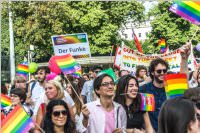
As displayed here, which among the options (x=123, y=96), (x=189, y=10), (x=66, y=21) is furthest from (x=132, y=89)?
(x=66, y=21)

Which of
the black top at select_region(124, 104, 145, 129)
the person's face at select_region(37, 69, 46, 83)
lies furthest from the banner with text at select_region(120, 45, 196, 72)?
the black top at select_region(124, 104, 145, 129)

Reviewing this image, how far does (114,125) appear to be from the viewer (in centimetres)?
547

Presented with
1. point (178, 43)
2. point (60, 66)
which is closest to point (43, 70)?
point (60, 66)

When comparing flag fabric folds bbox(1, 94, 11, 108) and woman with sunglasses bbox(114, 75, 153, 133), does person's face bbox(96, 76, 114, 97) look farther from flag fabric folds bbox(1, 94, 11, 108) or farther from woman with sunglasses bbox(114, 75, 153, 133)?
flag fabric folds bbox(1, 94, 11, 108)

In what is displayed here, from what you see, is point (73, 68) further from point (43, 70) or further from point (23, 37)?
point (23, 37)

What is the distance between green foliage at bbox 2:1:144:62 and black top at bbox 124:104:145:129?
80.4ft

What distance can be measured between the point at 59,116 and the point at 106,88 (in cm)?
68

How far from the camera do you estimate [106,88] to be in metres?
5.55

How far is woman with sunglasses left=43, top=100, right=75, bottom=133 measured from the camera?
5.09 m

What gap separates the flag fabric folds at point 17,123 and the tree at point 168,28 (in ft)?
140

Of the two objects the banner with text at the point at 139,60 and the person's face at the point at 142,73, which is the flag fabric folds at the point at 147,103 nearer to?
the person's face at the point at 142,73

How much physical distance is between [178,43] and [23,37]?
19542mm

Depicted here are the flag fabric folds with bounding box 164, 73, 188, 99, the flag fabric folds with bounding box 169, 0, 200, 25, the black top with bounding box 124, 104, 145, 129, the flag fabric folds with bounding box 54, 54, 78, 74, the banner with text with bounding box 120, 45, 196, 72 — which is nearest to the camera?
the flag fabric folds with bounding box 164, 73, 188, 99

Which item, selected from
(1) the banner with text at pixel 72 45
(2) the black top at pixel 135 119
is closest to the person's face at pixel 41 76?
(1) the banner with text at pixel 72 45
